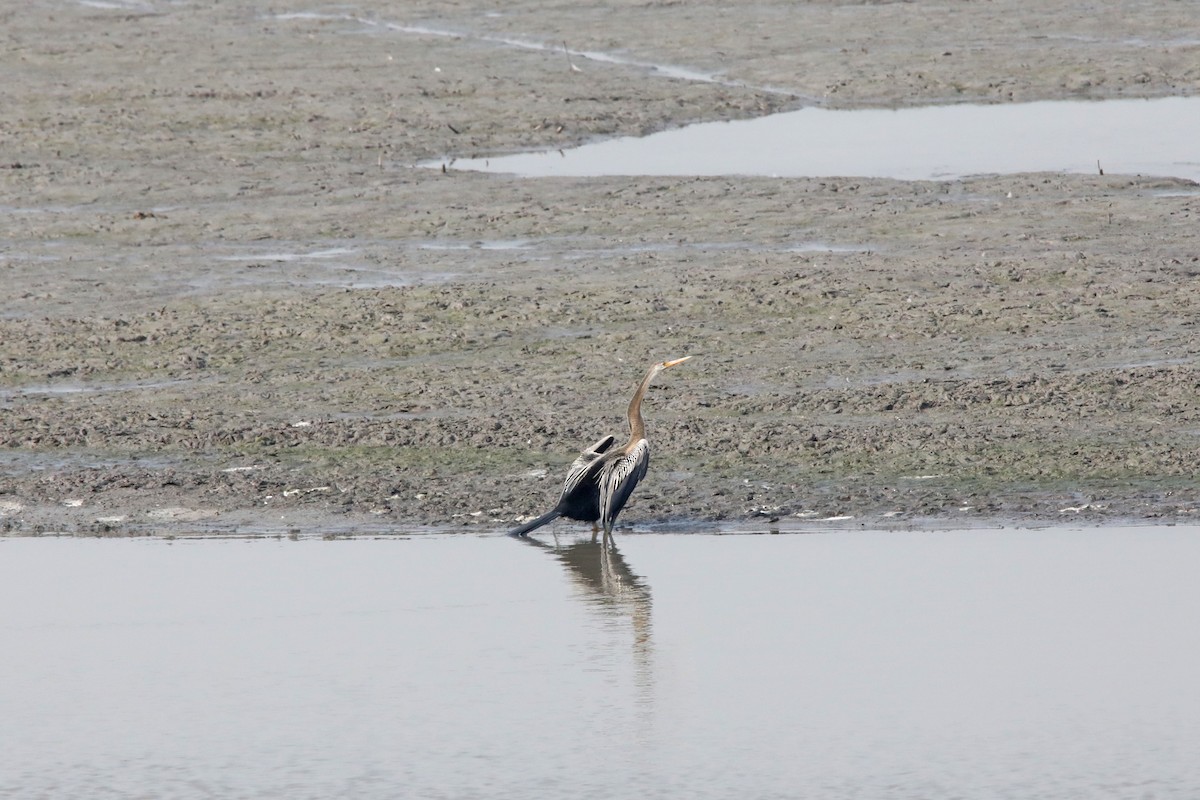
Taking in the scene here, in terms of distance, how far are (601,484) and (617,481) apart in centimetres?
11

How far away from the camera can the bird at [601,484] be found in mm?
10312

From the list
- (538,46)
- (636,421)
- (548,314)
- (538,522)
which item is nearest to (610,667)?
(538,522)

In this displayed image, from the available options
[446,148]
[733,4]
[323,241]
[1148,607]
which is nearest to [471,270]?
[323,241]

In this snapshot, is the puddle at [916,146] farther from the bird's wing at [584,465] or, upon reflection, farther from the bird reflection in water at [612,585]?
the bird reflection in water at [612,585]

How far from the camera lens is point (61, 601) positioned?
9.34 meters

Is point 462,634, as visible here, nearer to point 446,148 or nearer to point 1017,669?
point 1017,669

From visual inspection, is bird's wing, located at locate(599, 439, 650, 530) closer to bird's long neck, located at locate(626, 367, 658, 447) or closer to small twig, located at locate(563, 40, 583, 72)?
bird's long neck, located at locate(626, 367, 658, 447)

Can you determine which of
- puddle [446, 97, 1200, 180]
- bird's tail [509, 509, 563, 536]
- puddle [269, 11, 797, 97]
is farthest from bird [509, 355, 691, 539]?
puddle [269, 11, 797, 97]

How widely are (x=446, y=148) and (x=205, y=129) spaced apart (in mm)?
3144

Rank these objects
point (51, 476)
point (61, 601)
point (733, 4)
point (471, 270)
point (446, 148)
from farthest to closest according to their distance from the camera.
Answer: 1. point (733, 4)
2. point (446, 148)
3. point (471, 270)
4. point (51, 476)
5. point (61, 601)

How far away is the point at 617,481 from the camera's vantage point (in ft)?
33.7

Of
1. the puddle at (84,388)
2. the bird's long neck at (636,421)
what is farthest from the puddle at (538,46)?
the bird's long neck at (636,421)

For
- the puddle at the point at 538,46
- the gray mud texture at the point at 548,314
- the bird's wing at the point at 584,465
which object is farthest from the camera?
the puddle at the point at 538,46

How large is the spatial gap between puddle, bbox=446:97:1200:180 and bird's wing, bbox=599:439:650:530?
30.5 ft
